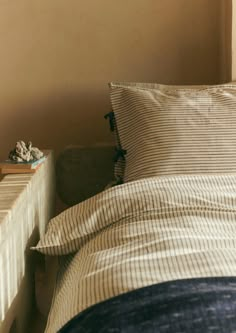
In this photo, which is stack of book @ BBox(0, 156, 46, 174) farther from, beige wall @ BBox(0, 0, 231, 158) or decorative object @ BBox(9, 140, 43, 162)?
beige wall @ BBox(0, 0, 231, 158)

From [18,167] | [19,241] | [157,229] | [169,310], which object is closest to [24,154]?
[18,167]

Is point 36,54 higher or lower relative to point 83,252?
higher

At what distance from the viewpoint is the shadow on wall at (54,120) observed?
1.74 m

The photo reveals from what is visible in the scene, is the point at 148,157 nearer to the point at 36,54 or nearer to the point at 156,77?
the point at 156,77

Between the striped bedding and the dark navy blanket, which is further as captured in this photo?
the striped bedding

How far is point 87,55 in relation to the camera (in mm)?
1711

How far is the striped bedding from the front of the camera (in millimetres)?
770

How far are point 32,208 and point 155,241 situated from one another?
38cm

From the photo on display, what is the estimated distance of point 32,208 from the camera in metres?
1.14

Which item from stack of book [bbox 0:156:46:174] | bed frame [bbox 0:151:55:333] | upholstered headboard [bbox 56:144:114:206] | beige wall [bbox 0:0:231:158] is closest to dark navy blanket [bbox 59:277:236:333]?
bed frame [bbox 0:151:55:333]

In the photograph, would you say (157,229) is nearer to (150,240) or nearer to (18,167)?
(150,240)

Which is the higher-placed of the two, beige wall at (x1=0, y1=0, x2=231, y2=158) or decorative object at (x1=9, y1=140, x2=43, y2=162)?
beige wall at (x1=0, y1=0, x2=231, y2=158)

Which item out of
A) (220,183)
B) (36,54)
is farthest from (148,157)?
(36,54)

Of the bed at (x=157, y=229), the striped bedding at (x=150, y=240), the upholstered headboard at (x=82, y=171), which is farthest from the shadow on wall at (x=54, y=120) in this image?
the striped bedding at (x=150, y=240)
